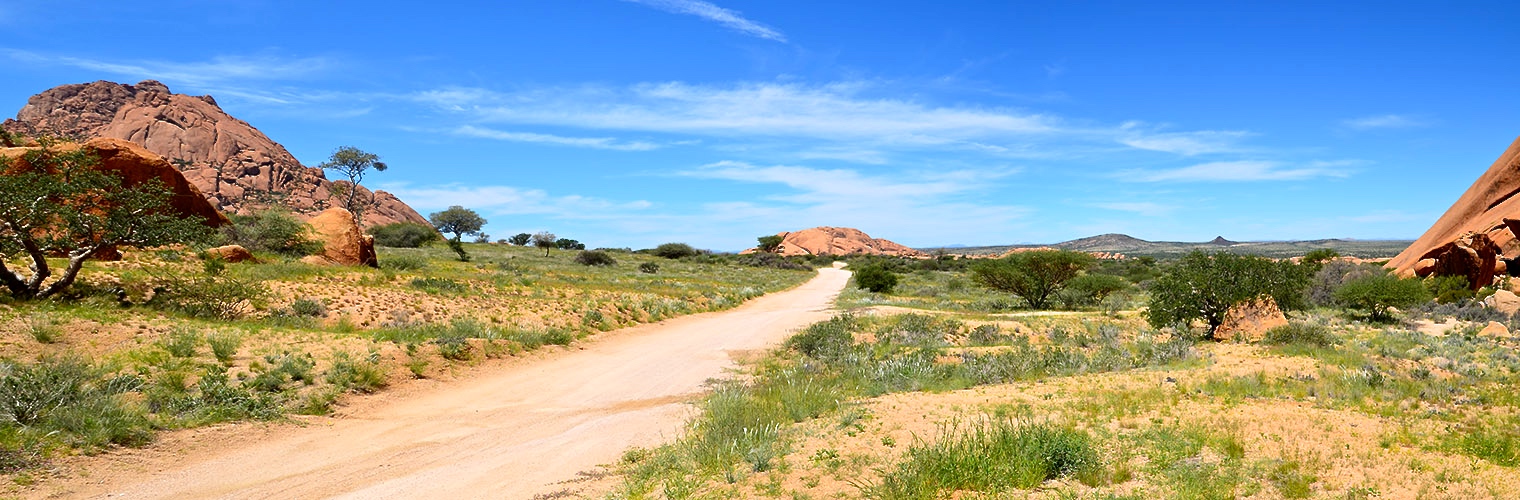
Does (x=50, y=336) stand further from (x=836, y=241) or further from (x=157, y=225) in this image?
(x=836, y=241)

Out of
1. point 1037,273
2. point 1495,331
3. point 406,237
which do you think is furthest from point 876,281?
point 406,237

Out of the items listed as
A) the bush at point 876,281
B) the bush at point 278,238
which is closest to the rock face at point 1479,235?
the bush at point 876,281

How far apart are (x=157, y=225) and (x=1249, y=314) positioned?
27.5m

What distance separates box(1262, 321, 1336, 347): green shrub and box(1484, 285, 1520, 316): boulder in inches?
549

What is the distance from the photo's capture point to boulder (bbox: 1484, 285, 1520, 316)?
23875mm

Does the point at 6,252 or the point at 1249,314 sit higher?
the point at 6,252

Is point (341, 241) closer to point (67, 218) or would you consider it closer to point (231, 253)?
point (231, 253)

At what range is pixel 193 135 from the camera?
109 m

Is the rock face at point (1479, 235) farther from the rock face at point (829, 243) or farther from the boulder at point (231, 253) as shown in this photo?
the rock face at point (829, 243)

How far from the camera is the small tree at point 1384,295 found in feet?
78.3

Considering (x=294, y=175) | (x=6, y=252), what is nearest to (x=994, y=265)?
(x=6, y=252)

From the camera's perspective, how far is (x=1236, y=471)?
21.0 feet

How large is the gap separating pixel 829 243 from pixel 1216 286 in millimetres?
143430

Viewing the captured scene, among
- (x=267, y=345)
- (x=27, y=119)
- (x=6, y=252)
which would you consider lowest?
(x=267, y=345)
